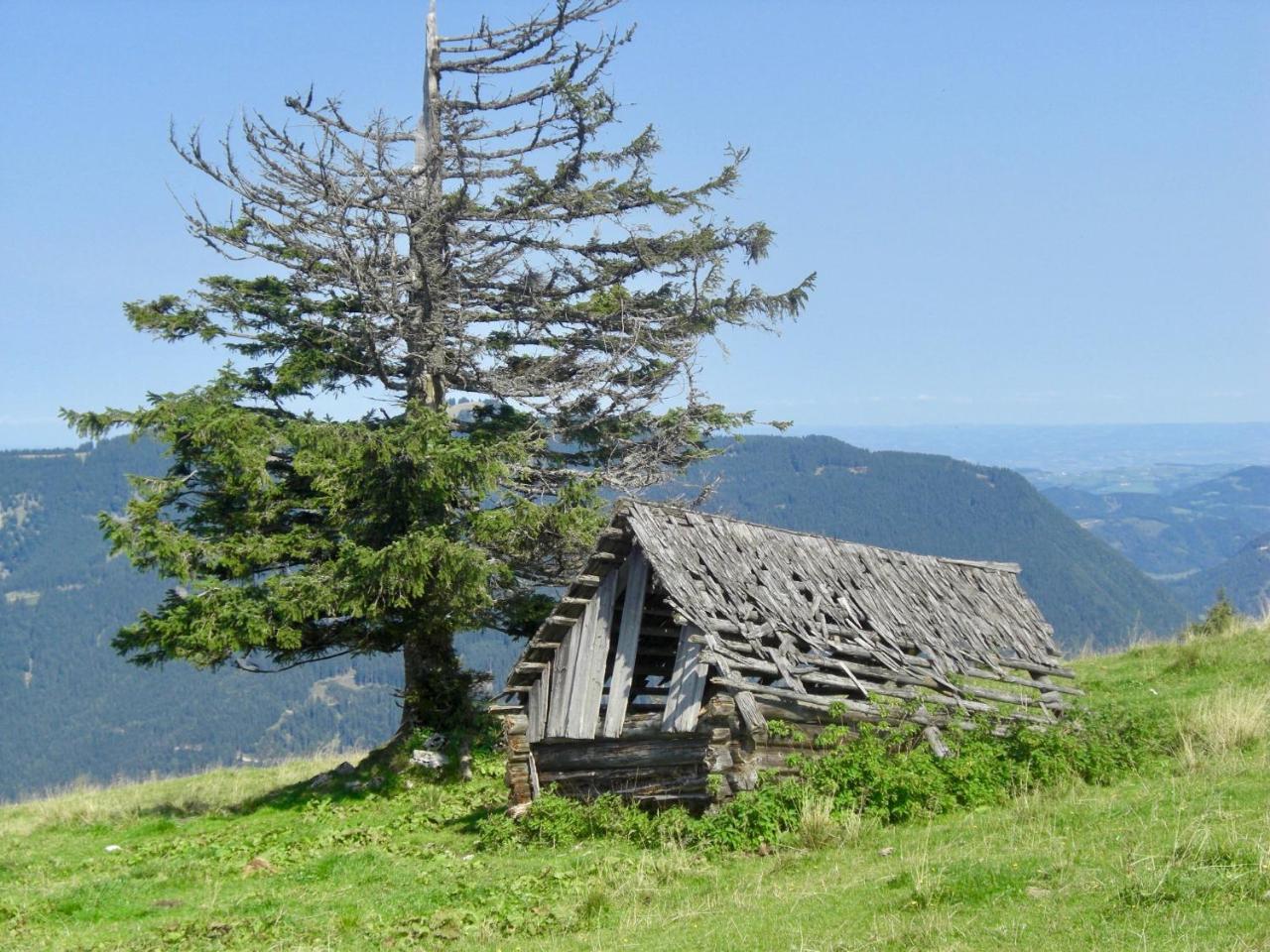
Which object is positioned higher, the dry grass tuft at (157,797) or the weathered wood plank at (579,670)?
the weathered wood plank at (579,670)

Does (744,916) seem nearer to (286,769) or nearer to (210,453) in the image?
(210,453)

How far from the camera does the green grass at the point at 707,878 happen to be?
353 inches

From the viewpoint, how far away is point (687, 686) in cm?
1491

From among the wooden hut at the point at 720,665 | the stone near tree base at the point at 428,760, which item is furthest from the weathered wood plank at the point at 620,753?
the stone near tree base at the point at 428,760

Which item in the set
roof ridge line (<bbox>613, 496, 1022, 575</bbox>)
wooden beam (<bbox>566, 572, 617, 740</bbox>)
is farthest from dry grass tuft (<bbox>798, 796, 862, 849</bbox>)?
roof ridge line (<bbox>613, 496, 1022, 575</bbox>)

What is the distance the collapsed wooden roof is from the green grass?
1.98 metres

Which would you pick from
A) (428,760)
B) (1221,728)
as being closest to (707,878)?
(1221,728)

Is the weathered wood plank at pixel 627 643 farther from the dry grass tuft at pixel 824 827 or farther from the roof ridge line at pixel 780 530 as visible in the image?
the dry grass tuft at pixel 824 827

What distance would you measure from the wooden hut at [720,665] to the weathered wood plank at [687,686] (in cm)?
2

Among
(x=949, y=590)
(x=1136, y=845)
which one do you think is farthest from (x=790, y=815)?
(x=949, y=590)

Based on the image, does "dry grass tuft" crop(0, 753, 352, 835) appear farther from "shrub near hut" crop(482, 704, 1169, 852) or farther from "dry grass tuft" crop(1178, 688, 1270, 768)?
"dry grass tuft" crop(1178, 688, 1270, 768)

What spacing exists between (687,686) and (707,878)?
3130 millimetres

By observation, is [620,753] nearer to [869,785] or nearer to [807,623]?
[807,623]

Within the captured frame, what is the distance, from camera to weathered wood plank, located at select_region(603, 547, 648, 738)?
621 inches
